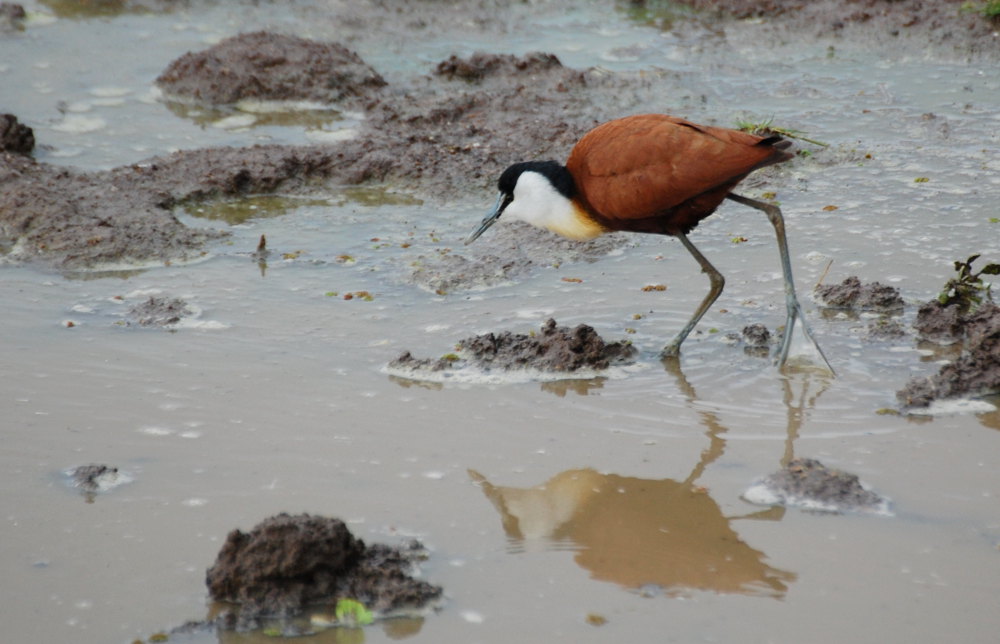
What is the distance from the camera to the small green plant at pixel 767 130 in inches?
243

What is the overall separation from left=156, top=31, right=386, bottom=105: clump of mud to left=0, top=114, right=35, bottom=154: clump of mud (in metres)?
1.42

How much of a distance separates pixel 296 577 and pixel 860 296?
2.93 metres

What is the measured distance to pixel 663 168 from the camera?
4441 millimetres

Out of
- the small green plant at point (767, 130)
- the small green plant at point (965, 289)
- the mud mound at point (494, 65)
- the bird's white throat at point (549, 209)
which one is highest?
the mud mound at point (494, 65)

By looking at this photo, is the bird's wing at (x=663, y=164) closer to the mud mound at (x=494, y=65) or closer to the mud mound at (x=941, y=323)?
the mud mound at (x=941, y=323)

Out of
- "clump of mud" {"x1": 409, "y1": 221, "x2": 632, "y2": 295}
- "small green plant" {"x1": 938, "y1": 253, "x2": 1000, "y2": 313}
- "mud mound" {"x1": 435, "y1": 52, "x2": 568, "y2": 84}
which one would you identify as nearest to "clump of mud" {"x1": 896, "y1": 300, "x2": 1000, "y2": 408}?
"small green plant" {"x1": 938, "y1": 253, "x2": 1000, "y2": 313}

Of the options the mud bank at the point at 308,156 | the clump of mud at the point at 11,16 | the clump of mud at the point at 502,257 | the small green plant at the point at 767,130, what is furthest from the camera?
the clump of mud at the point at 11,16

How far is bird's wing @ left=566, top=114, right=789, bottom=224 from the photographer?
Answer: 4426 mm

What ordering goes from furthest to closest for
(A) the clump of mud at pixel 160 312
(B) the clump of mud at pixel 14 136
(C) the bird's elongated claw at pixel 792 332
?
(B) the clump of mud at pixel 14 136 < (A) the clump of mud at pixel 160 312 < (C) the bird's elongated claw at pixel 792 332

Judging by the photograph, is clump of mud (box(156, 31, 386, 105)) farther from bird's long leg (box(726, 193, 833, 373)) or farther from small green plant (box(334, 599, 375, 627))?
small green plant (box(334, 599, 375, 627))

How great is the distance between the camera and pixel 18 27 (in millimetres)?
9258

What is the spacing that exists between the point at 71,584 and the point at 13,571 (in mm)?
194

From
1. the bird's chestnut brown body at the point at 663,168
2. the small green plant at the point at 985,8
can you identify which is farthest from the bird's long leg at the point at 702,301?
the small green plant at the point at 985,8

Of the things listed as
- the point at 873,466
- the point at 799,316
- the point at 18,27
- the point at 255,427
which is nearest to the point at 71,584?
the point at 255,427
